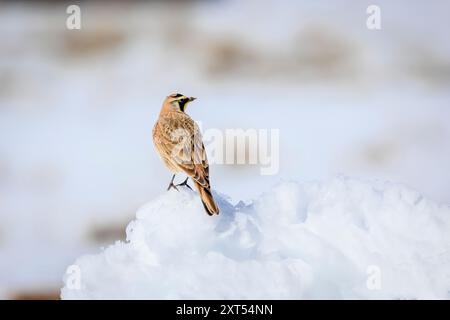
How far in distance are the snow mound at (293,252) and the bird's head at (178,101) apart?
1.48 ft

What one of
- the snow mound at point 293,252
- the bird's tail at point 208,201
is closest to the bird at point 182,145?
the bird's tail at point 208,201

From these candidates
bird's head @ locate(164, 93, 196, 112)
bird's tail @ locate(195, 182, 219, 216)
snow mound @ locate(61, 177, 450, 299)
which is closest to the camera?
bird's tail @ locate(195, 182, 219, 216)

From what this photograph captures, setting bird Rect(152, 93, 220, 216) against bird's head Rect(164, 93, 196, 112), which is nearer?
bird Rect(152, 93, 220, 216)

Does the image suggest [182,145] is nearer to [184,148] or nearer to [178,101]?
[184,148]

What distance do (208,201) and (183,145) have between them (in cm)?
32

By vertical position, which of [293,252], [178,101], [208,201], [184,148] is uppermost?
[178,101]

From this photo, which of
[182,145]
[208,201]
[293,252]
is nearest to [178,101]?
[182,145]

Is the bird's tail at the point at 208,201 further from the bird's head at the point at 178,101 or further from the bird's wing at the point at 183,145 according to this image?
the bird's head at the point at 178,101

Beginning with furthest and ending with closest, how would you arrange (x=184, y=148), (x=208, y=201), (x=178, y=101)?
(x=178, y=101), (x=184, y=148), (x=208, y=201)

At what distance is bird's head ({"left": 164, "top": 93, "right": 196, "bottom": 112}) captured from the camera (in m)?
3.29

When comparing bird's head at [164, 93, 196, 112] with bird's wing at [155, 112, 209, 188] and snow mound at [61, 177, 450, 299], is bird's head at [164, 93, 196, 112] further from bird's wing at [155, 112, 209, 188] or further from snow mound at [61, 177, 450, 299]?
snow mound at [61, 177, 450, 299]

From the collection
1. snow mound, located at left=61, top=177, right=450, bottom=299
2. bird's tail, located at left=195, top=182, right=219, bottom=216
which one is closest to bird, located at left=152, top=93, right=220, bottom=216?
bird's tail, located at left=195, top=182, right=219, bottom=216

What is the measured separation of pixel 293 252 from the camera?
10.6 ft
